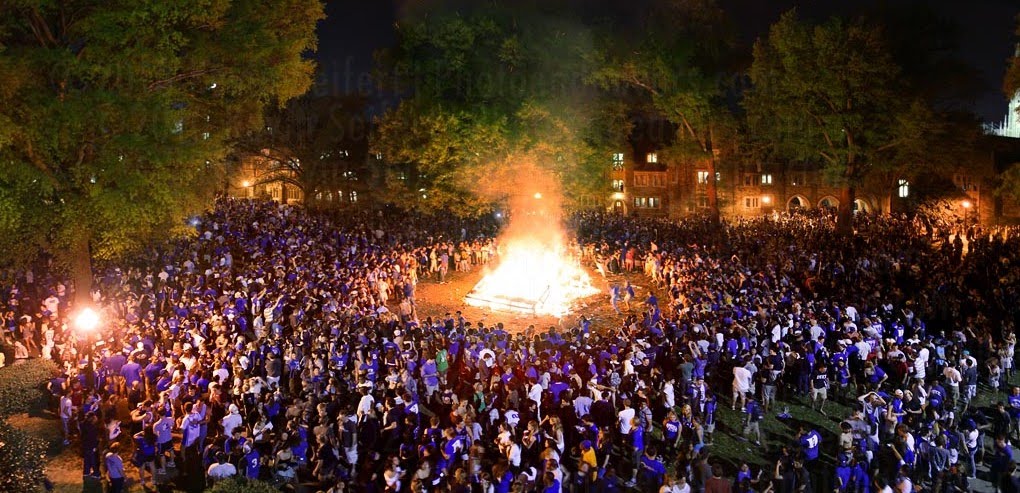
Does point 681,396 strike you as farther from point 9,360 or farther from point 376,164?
point 376,164

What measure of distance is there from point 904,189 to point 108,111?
180ft

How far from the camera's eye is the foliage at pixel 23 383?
13.5 meters

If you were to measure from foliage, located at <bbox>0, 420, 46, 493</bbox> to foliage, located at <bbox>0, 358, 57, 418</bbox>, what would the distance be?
3692mm

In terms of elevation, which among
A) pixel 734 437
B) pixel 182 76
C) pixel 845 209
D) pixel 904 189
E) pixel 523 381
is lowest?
pixel 734 437

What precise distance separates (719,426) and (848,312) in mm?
5860

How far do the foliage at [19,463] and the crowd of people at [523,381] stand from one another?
78 centimetres

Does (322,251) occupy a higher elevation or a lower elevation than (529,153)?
lower

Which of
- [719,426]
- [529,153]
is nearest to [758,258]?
[529,153]

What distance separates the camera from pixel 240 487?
7.45m

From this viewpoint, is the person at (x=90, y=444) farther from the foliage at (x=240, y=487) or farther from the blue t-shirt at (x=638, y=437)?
the blue t-shirt at (x=638, y=437)

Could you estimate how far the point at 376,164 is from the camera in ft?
155

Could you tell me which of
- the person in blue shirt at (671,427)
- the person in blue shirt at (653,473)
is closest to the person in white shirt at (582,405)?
the person in blue shirt at (671,427)

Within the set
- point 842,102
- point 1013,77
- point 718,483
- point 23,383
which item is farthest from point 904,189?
point 23,383

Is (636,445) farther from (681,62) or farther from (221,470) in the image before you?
(681,62)
